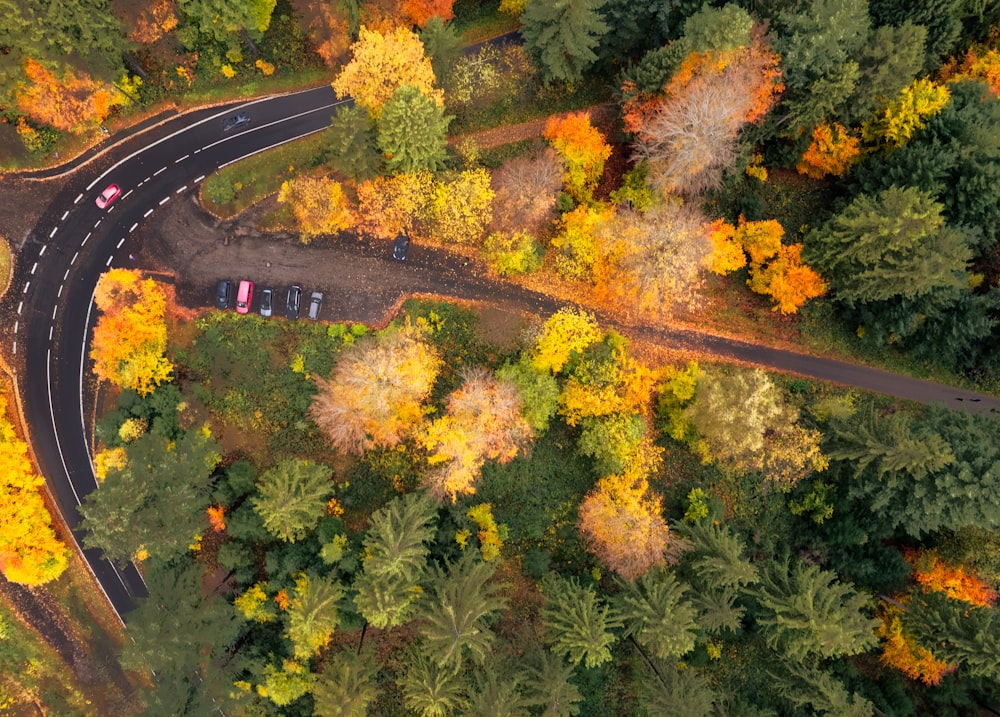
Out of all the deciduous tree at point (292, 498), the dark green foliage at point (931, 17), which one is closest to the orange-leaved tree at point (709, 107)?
the dark green foliage at point (931, 17)

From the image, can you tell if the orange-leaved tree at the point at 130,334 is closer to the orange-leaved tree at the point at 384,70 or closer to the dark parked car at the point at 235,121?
the dark parked car at the point at 235,121

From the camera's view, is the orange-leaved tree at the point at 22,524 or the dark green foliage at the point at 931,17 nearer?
the dark green foliage at the point at 931,17

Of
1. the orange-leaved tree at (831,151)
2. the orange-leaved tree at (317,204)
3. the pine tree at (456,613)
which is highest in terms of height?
the orange-leaved tree at (317,204)

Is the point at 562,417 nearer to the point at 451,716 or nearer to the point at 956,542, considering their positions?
the point at 451,716

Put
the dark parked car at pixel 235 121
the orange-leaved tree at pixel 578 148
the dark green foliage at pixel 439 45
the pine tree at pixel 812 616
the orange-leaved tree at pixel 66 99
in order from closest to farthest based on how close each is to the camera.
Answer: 1. the pine tree at pixel 812 616
2. the dark green foliage at pixel 439 45
3. the orange-leaved tree at pixel 66 99
4. the orange-leaved tree at pixel 578 148
5. the dark parked car at pixel 235 121

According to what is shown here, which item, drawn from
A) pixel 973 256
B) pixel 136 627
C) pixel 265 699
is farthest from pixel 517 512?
pixel 973 256

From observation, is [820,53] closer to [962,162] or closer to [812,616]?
Answer: [962,162]

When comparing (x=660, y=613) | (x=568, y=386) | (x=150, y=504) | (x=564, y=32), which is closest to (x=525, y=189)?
(x=564, y=32)
